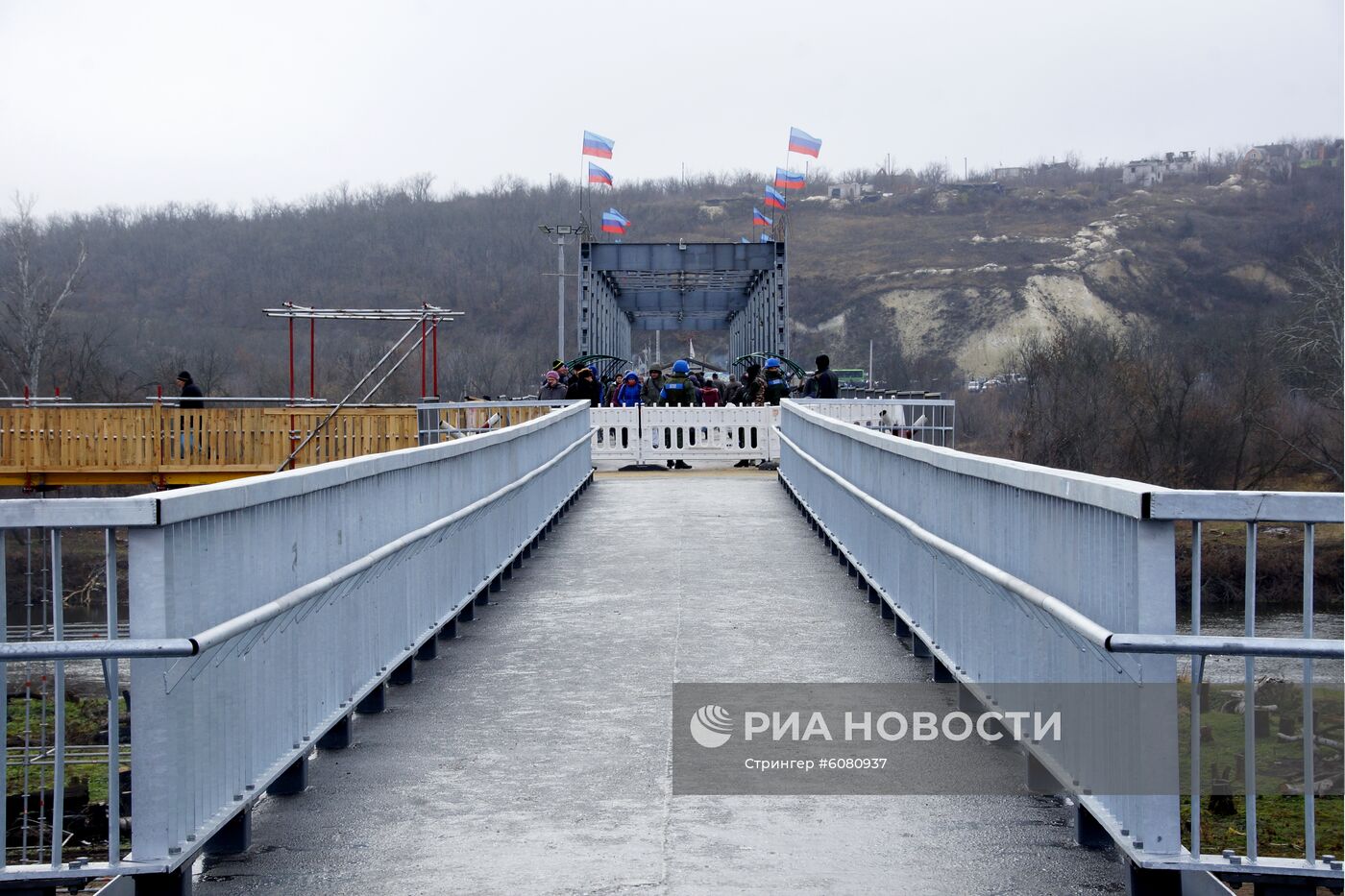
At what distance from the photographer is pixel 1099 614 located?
5188 millimetres

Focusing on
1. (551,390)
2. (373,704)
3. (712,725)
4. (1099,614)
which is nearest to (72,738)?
(551,390)

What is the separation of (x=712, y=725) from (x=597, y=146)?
43304 mm

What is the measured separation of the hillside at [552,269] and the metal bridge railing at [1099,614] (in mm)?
98639

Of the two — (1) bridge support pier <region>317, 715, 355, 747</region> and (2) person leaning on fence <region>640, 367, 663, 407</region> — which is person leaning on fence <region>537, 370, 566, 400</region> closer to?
(2) person leaning on fence <region>640, 367, 663, 407</region>

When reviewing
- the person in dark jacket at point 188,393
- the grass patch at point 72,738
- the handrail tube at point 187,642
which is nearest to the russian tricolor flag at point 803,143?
the person in dark jacket at point 188,393

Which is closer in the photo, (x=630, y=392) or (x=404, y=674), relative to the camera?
(x=404, y=674)

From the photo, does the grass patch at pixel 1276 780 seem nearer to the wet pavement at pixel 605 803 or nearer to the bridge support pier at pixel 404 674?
the wet pavement at pixel 605 803

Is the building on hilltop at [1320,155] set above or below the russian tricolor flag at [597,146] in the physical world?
above

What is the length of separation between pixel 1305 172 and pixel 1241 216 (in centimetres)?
1568

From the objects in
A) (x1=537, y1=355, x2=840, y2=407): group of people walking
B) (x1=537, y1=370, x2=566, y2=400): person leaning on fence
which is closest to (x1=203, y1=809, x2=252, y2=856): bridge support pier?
(x1=537, y1=355, x2=840, y2=407): group of people walking

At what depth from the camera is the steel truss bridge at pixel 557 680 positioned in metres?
4.79

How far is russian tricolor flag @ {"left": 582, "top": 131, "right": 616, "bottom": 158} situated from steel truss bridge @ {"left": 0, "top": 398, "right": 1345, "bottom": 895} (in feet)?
129

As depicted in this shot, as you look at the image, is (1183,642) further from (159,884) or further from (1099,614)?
(159,884)

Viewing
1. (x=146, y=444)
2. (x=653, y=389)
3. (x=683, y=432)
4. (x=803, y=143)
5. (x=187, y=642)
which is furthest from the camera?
(x=803, y=143)
